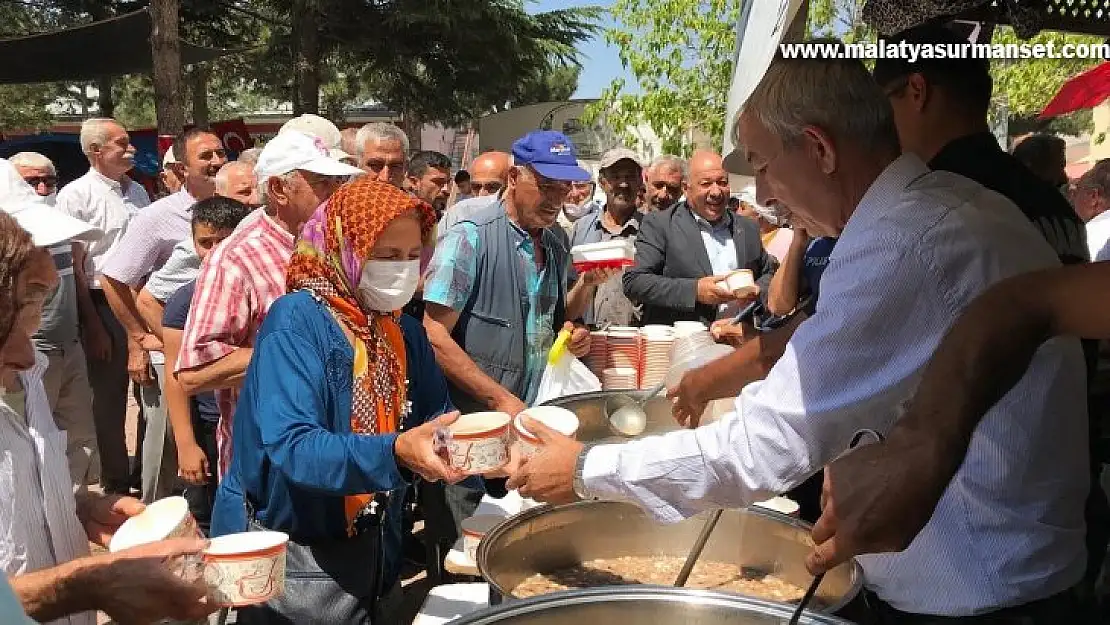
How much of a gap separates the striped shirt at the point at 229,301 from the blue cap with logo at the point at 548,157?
956 mm

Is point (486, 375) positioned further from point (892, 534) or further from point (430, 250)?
point (892, 534)

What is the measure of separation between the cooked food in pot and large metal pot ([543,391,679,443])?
467 millimetres

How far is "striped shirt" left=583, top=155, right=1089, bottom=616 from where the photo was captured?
125cm

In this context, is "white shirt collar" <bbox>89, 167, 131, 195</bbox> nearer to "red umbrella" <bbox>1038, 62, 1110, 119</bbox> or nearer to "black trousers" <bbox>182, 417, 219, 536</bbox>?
"black trousers" <bbox>182, 417, 219, 536</bbox>

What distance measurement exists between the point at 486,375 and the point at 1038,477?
1.95 m

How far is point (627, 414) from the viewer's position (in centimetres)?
251

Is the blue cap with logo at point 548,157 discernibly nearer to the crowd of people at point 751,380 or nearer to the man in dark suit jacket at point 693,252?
the crowd of people at point 751,380

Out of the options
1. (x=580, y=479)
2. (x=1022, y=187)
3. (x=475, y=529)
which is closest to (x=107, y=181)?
(x=475, y=529)

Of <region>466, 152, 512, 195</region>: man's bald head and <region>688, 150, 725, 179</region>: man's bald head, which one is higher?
<region>688, 150, 725, 179</region>: man's bald head

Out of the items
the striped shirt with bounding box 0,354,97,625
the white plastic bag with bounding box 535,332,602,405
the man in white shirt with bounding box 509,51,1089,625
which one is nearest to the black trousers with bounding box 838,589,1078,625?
the man in white shirt with bounding box 509,51,1089,625

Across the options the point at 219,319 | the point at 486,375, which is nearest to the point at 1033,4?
the point at 486,375

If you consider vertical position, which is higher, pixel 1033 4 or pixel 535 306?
pixel 1033 4

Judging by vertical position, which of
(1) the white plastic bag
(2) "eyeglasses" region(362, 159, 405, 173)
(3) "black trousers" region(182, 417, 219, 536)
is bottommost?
(3) "black trousers" region(182, 417, 219, 536)

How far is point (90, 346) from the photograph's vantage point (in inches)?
191
